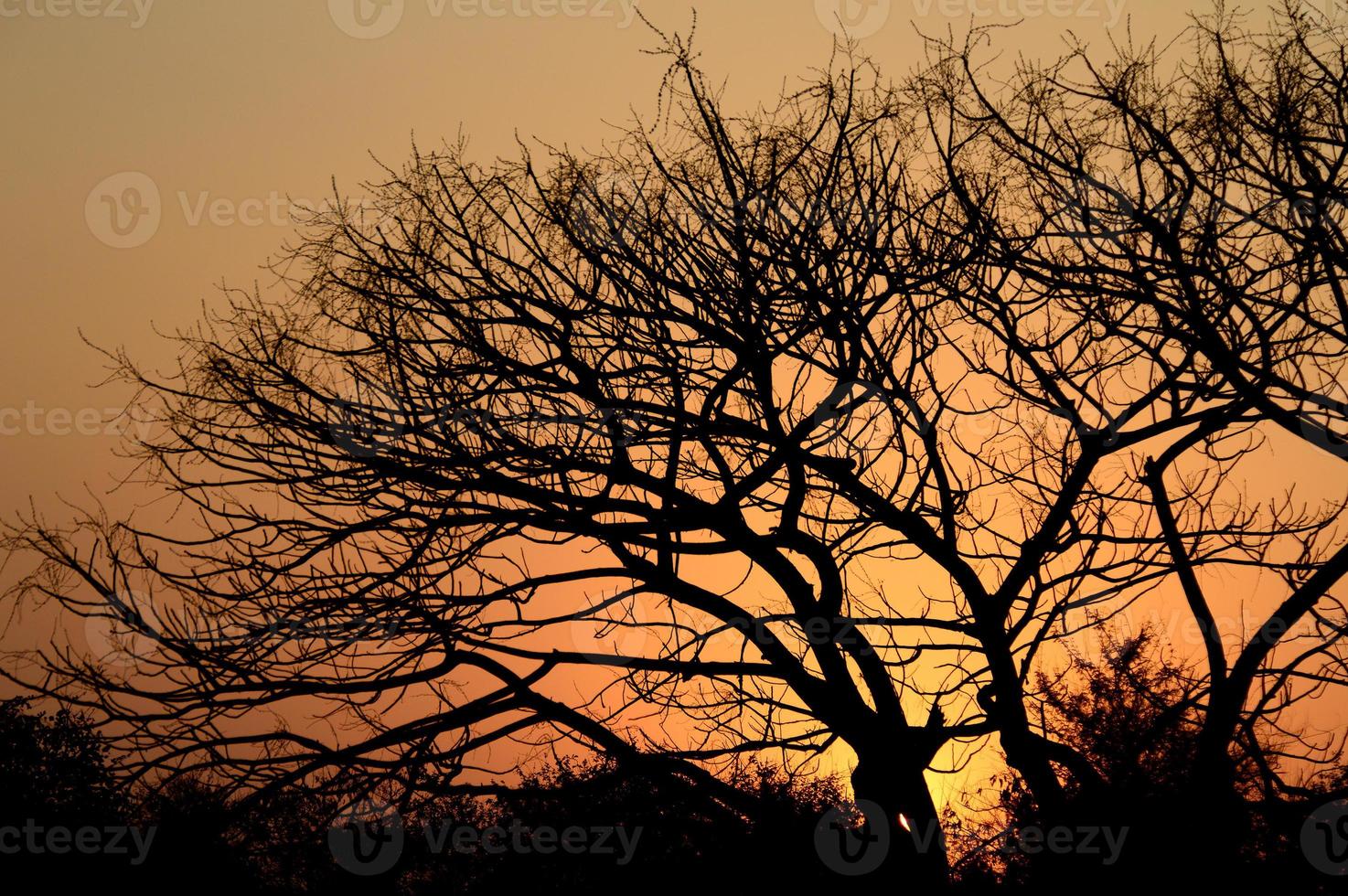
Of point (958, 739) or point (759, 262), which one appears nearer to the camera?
point (759, 262)

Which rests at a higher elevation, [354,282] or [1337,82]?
[354,282]

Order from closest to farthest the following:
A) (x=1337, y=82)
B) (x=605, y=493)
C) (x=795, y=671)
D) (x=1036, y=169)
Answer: (x=1337, y=82)
(x=605, y=493)
(x=1036, y=169)
(x=795, y=671)

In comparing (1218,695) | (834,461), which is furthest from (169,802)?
(1218,695)

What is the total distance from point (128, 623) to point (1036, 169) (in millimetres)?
5807

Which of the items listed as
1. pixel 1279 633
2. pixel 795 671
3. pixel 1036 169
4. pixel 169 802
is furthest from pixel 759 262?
pixel 169 802

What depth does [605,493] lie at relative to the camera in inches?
239

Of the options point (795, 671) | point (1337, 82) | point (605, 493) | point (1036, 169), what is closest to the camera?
point (1337, 82)

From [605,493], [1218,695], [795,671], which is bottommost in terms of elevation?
[1218,695]

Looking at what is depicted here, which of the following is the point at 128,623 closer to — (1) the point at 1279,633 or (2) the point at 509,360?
(2) the point at 509,360

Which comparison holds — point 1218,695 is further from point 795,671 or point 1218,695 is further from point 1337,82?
point 1337,82

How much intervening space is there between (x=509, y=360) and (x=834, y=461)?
6.70 ft

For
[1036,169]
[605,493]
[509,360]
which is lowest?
[605,493]

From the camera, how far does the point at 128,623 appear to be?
5.75 metres

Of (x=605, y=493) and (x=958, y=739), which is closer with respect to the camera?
(x=605, y=493)
